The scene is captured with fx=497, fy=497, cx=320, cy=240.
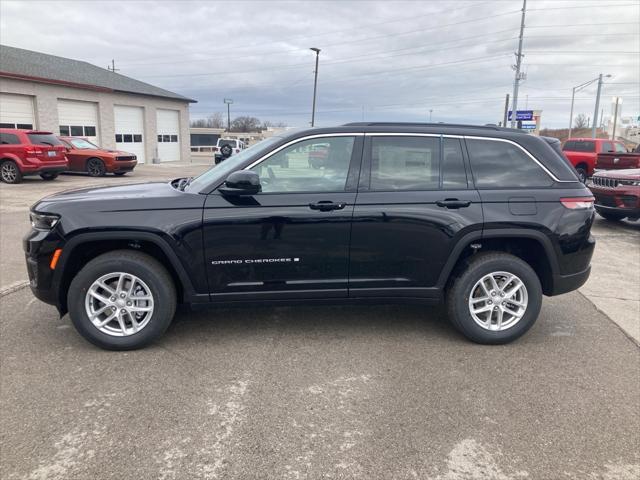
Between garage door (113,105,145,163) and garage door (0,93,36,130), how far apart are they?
5444 millimetres

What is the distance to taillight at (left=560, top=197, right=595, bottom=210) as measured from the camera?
4.11 metres

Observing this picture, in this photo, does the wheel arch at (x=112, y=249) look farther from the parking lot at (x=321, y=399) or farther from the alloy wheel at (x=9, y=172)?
the alloy wheel at (x=9, y=172)

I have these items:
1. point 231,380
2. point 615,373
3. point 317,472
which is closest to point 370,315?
point 231,380

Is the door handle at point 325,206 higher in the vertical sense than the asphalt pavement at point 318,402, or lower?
higher

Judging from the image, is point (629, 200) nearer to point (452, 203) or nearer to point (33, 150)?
point (452, 203)

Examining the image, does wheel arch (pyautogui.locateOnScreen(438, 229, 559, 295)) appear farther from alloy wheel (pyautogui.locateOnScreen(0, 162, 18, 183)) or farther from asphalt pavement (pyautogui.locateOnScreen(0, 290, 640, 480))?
alloy wheel (pyautogui.locateOnScreen(0, 162, 18, 183))

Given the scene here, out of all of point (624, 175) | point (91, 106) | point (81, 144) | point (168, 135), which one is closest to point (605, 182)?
point (624, 175)

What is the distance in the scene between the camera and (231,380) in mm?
3533

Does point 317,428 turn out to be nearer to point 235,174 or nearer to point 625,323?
point 235,174

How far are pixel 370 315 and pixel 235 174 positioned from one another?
2.04 metres

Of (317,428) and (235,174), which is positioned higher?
(235,174)

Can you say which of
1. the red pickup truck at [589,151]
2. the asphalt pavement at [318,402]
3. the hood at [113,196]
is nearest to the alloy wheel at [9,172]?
the asphalt pavement at [318,402]

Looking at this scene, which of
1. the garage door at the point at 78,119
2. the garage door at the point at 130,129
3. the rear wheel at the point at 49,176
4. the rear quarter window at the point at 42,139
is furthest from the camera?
the garage door at the point at 130,129

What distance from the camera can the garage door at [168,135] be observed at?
31.9 m
